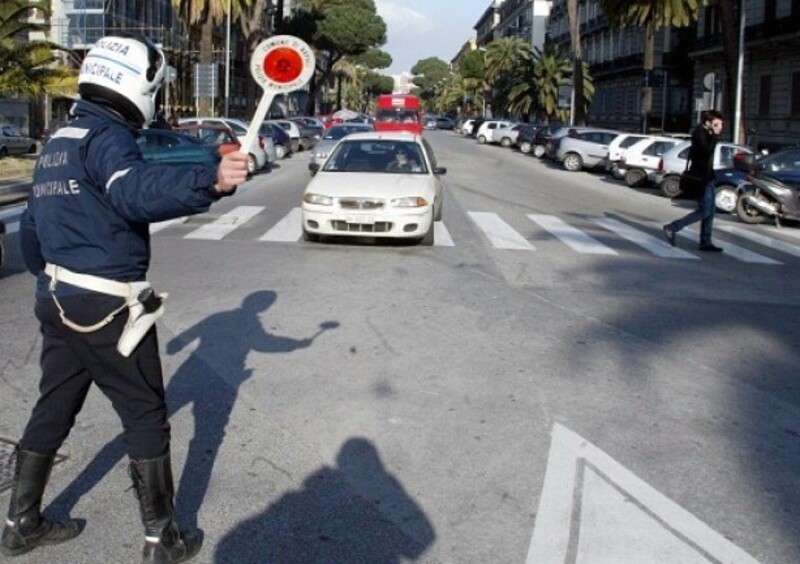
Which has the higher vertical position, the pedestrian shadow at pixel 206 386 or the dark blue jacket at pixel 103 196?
the dark blue jacket at pixel 103 196

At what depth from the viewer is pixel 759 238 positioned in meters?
15.4

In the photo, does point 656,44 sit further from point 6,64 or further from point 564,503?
point 564,503

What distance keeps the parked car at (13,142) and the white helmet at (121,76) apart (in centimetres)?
3152

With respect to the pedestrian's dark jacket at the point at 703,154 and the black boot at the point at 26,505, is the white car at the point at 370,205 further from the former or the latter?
the black boot at the point at 26,505

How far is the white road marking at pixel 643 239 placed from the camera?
12.9m

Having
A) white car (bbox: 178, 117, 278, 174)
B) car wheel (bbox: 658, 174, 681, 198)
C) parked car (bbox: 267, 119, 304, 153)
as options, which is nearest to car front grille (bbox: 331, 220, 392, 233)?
car wheel (bbox: 658, 174, 681, 198)

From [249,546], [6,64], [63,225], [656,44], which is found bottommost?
[249,546]

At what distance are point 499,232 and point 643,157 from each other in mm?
13123

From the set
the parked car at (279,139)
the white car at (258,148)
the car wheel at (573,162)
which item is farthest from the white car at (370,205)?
the car wheel at (573,162)

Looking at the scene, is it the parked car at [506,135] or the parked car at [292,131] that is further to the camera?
the parked car at [506,135]

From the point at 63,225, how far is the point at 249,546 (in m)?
1.43

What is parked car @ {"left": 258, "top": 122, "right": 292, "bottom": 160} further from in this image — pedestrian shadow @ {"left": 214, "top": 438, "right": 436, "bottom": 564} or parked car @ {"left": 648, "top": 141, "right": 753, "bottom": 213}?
pedestrian shadow @ {"left": 214, "top": 438, "right": 436, "bottom": 564}

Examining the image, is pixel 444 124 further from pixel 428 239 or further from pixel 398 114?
pixel 428 239

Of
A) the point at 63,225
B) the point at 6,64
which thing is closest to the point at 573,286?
the point at 63,225
